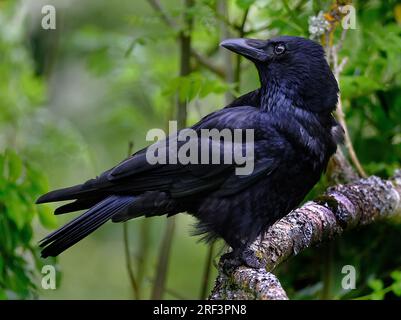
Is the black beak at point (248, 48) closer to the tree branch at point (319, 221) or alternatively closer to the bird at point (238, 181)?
the bird at point (238, 181)

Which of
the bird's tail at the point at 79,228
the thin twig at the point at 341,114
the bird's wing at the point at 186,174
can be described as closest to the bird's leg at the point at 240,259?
the bird's wing at the point at 186,174

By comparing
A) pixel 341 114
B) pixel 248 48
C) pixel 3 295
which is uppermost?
pixel 248 48

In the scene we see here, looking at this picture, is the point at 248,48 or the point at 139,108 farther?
the point at 139,108

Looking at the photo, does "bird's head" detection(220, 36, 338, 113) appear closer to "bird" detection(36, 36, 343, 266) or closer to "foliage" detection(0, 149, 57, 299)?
"bird" detection(36, 36, 343, 266)

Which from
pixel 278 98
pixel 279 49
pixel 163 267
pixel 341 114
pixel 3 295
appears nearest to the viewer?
pixel 278 98

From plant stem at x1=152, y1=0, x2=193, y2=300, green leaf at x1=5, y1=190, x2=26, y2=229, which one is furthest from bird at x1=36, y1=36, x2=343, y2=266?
plant stem at x1=152, y1=0, x2=193, y2=300

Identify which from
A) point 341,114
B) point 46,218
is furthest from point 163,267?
point 341,114

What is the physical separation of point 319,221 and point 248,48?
3.10 ft

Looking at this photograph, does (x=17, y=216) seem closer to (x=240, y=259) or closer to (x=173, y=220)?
(x=173, y=220)

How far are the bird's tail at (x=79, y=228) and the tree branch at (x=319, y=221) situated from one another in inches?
23.3

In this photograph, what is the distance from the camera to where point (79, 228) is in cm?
345

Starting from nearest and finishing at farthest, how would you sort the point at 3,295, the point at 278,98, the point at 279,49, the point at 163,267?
the point at 278,98
the point at 279,49
the point at 3,295
the point at 163,267

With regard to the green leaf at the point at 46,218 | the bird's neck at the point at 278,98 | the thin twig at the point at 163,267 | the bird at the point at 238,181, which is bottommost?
the thin twig at the point at 163,267

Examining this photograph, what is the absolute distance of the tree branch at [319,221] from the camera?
10.4 ft
